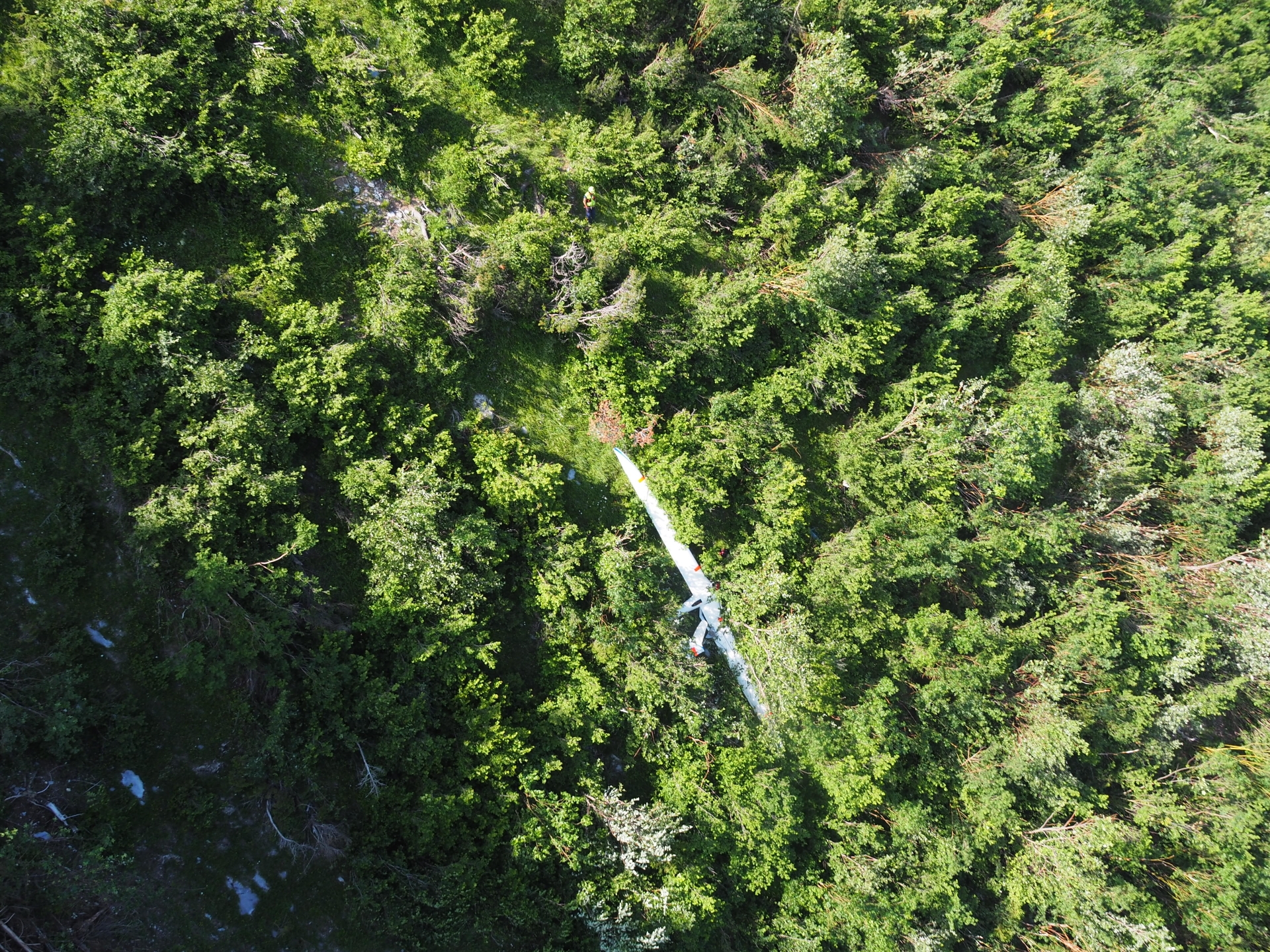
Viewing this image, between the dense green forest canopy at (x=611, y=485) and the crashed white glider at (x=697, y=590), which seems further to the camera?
the crashed white glider at (x=697, y=590)

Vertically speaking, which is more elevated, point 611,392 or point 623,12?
point 623,12

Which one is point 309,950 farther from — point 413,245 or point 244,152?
point 244,152

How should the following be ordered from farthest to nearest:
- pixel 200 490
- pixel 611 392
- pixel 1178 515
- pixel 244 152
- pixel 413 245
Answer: pixel 1178 515
pixel 611 392
pixel 413 245
pixel 244 152
pixel 200 490

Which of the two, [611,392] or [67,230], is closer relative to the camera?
[67,230]

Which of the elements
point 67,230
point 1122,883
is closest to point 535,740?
point 67,230

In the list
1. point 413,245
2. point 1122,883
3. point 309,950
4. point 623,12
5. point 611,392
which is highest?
point 623,12
